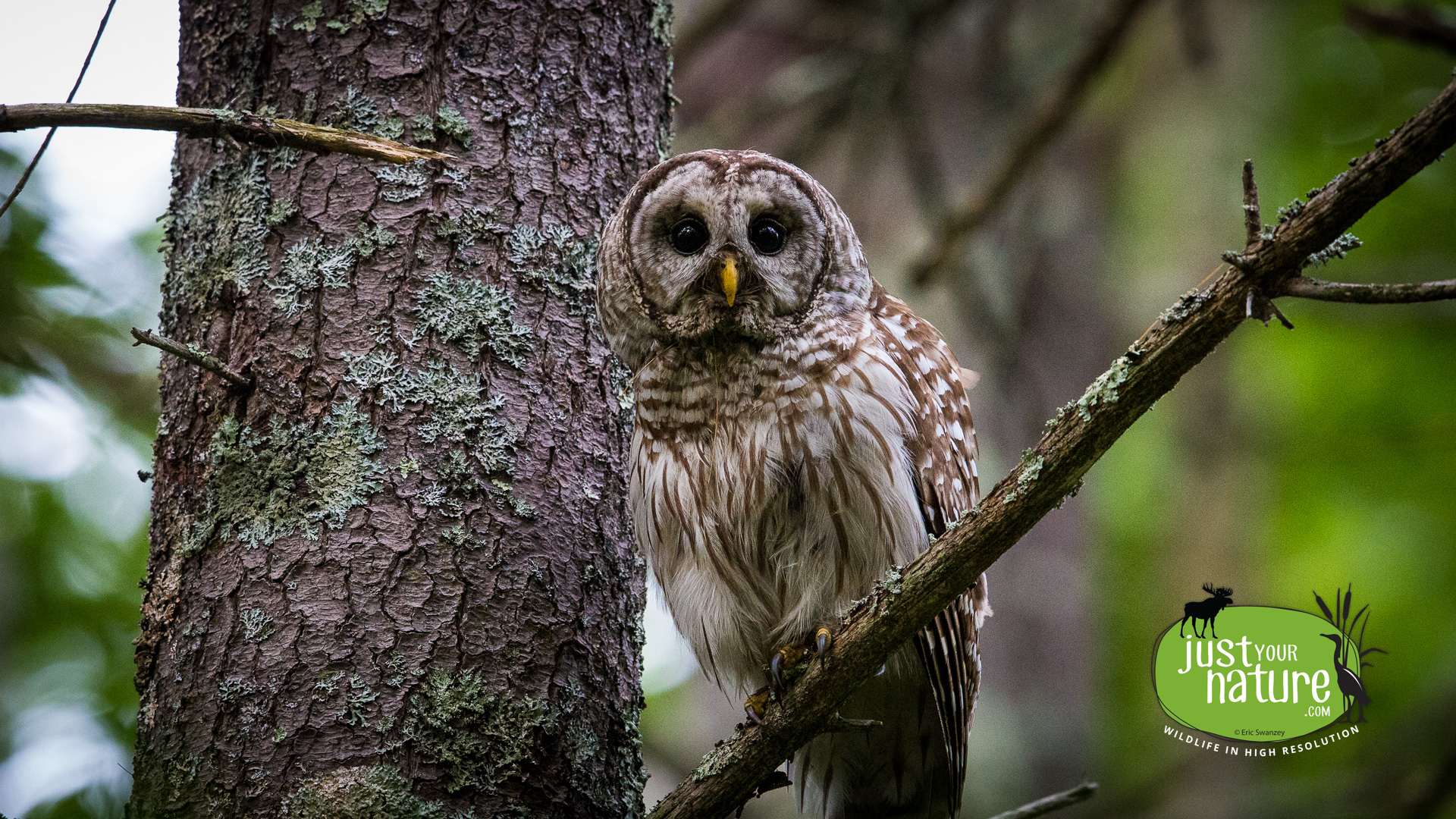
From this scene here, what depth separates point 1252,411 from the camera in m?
6.04

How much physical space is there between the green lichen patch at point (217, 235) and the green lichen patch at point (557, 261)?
564mm

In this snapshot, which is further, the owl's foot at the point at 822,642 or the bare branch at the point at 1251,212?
the owl's foot at the point at 822,642

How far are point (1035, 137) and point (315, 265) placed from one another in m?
2.49

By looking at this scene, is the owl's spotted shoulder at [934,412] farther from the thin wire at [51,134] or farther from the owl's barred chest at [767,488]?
the thin wire at [51,134]

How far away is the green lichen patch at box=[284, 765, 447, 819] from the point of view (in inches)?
78.2

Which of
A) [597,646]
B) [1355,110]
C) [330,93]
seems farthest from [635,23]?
[1355,110]

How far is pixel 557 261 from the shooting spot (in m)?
2.51

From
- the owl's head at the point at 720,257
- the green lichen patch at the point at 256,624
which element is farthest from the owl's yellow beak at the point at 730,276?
the green lichen patch at the point at 256,624

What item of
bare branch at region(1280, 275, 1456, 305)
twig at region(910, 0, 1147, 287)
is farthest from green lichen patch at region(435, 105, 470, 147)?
twig at region(910, 0, 1147, 287)

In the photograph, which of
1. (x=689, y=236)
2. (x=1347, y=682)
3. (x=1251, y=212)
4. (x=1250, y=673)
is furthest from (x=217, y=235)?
(x=1347, y=682)

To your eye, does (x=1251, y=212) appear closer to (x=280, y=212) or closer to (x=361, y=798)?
(x=361, y=798)

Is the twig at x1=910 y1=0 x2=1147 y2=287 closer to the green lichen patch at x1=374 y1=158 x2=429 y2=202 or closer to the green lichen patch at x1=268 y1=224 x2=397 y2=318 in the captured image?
the green lichen patch at x1=374 y1=158 x2=429 y2=202

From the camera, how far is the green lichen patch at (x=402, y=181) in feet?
7.80

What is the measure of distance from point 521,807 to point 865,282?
1.62 meters
